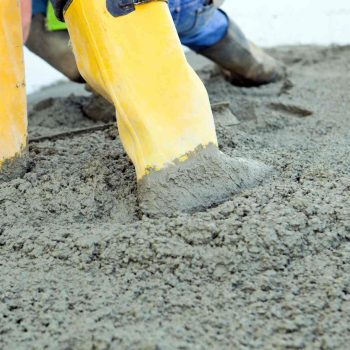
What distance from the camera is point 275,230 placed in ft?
3.04

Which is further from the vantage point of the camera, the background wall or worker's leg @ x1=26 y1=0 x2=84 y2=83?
the background wall

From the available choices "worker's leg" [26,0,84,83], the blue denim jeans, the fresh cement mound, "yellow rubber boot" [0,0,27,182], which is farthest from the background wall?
"yellow rubber boot" [0,0,27,182]

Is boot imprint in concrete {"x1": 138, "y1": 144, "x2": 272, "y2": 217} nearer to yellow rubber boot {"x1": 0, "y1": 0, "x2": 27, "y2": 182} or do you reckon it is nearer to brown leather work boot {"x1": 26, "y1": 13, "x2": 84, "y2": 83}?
yellow rubber boot {"x1": 0, "y1": 0, "x2": 27, "y2": 182}

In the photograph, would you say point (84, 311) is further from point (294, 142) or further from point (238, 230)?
point (294, 142)

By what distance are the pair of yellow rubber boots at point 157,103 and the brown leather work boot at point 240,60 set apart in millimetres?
1000

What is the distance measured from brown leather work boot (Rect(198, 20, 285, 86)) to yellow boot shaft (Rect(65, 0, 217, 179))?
Answer: 1.01m

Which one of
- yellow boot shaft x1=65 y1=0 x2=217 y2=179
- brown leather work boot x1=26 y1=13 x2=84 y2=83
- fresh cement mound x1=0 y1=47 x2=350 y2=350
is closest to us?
fresh cement mound x1=0 y1=47 x2=350 y2=350

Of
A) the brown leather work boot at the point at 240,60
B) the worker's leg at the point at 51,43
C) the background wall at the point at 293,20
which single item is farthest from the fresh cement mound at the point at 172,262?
the background wall at the point at 293,20

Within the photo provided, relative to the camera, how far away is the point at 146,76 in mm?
1056

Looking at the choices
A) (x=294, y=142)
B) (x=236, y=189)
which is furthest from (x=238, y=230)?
(x=294, y=142)

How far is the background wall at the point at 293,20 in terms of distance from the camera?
2805mm

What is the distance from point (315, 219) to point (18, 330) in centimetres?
49

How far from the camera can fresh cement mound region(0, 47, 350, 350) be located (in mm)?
778

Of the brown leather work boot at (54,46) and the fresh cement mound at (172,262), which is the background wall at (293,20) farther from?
the fresh cement mound at (172,262)
